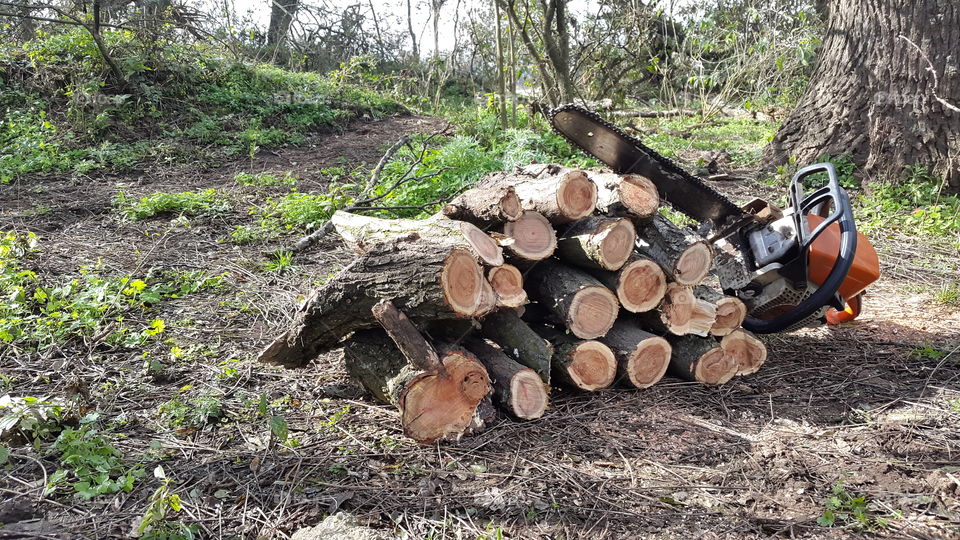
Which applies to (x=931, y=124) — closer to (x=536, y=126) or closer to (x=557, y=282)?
(x=536, y=126)

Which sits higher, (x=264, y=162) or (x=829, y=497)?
(x=264, y=162)

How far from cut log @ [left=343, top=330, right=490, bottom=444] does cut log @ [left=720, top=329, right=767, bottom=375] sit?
61.3 inches

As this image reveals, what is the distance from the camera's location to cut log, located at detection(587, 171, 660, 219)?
11.4 ft

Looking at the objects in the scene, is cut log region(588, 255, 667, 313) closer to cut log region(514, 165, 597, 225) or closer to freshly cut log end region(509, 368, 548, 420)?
cut log region(514, 165, 597, 225)

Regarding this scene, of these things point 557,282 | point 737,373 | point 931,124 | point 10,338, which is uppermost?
point 931,124

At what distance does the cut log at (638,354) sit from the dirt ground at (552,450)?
10 cm

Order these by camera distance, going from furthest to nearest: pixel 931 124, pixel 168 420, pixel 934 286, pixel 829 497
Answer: pixel 931 124 → pixel 934 286 → pixel 168 420 → pixel 829 497

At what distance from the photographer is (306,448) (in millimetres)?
2838

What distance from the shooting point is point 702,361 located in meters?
3.56

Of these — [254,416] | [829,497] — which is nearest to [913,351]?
[829,497]

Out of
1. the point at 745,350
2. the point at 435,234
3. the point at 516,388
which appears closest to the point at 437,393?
the point at 516,388

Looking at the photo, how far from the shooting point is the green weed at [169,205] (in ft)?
21.9

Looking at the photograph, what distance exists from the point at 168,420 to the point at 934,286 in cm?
542

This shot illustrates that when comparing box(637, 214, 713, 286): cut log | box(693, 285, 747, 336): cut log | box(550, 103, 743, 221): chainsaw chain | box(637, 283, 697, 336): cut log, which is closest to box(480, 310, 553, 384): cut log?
box(637, 283, 697, 336): cut log
